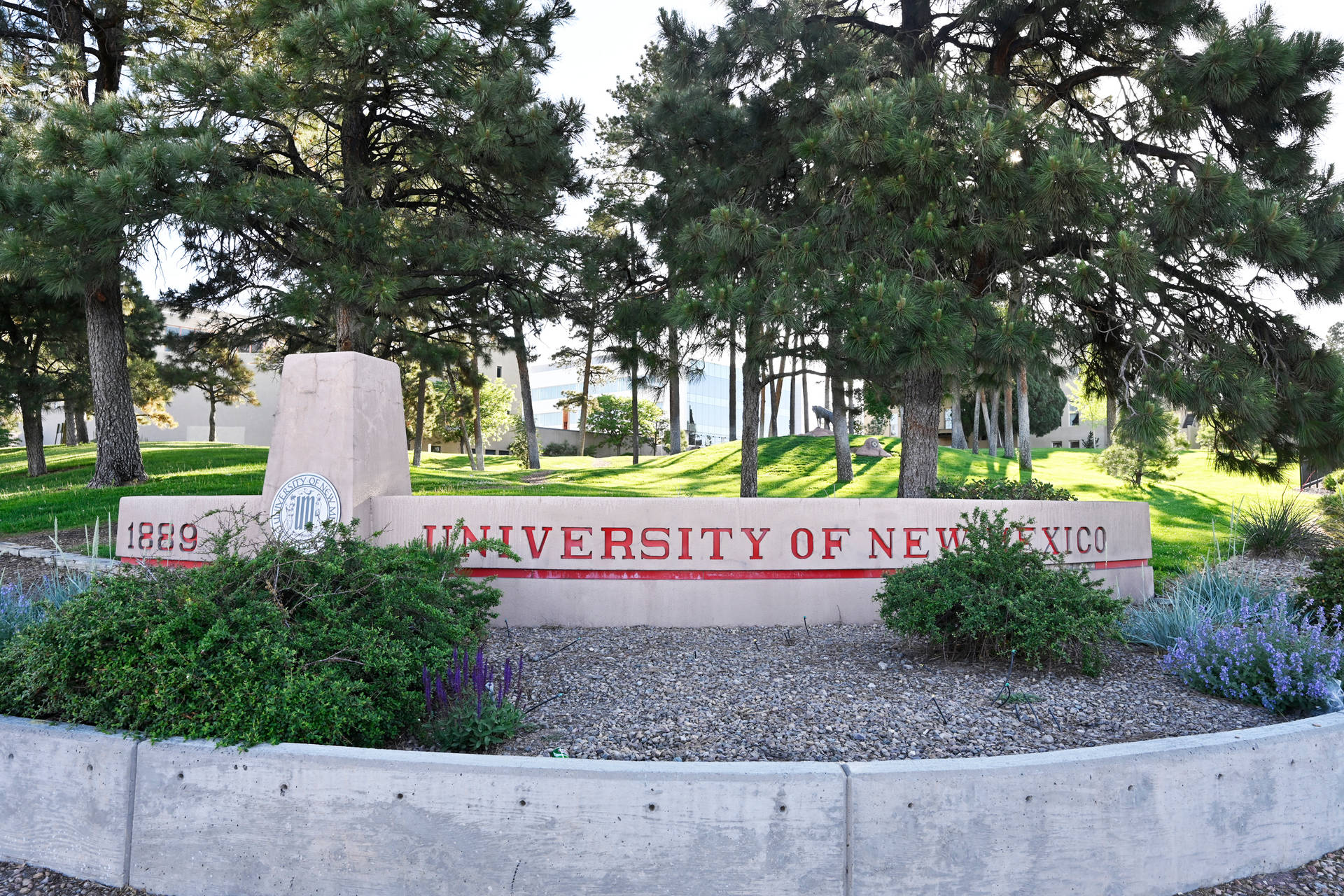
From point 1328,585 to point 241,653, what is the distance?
5.94m

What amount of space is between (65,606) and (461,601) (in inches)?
68.7

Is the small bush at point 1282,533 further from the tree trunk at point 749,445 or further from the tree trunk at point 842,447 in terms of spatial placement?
the tree trunk at point 842,447

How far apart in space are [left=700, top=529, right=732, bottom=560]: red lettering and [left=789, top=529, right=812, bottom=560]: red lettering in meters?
0.46

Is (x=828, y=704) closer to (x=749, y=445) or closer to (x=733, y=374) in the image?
(x=749, y=445)

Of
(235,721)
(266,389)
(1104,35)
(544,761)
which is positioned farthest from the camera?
(266,389)

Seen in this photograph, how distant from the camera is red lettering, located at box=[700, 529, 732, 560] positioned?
19.9ft

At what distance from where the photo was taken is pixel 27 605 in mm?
4730

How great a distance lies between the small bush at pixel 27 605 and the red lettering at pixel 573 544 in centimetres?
283

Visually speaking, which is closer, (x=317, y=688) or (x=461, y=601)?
(x=317, y=688)

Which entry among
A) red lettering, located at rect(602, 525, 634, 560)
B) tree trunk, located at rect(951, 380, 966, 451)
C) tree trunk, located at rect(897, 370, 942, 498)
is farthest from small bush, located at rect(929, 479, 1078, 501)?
tree trunk, located at rect(951, 380, 966, 451)

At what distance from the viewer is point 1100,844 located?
2691 millimetres

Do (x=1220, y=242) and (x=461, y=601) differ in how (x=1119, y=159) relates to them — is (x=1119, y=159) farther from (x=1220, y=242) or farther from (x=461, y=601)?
(x=461, y=601)

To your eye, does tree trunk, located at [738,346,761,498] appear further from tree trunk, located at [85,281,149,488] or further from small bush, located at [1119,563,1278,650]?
tree trunk, located at [85,281,149,488]

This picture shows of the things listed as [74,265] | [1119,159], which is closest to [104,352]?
[74,265]
